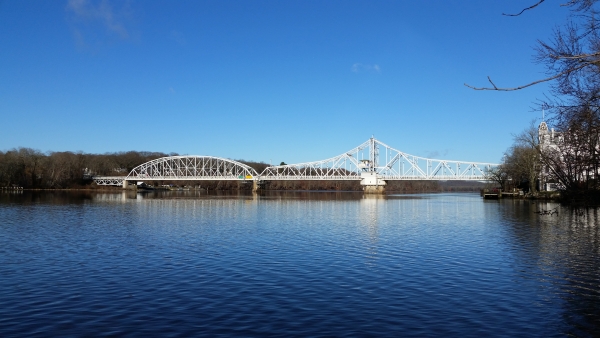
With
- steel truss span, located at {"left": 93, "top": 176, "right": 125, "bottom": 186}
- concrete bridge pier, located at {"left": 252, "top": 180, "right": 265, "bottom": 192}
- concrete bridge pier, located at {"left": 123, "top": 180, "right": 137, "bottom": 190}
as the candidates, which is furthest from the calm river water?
concrete bridge pier, located at {"left": 252, "top": 180, "right": 265, "bottom": 192}

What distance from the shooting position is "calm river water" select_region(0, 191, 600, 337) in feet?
32.4

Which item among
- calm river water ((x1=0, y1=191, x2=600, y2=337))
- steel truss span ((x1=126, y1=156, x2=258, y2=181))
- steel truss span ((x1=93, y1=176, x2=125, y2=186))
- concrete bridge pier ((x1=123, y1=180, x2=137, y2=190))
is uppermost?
steel truss span ((x1=126, y1=156, x2=258, y2=181))

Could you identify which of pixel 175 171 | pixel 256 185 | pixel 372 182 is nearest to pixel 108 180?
pixel 175 171

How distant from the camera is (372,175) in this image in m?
150

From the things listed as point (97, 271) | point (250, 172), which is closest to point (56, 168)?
point (250, 172)

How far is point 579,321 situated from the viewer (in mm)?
10352

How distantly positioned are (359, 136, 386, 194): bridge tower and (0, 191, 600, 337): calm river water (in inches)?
4797

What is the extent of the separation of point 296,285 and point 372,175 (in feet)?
455

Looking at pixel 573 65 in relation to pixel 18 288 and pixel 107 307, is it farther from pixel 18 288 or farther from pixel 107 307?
pixel 18 288

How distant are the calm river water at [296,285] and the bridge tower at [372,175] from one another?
121856 millimetres

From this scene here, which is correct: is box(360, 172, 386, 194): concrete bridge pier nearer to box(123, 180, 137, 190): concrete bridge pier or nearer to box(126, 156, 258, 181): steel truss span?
box(126, 156, 258, 181): steel truss span

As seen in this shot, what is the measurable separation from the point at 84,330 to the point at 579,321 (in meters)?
10.1

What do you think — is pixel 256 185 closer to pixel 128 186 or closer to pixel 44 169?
pixel 128 186

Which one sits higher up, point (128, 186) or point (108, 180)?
point (108, 180)
